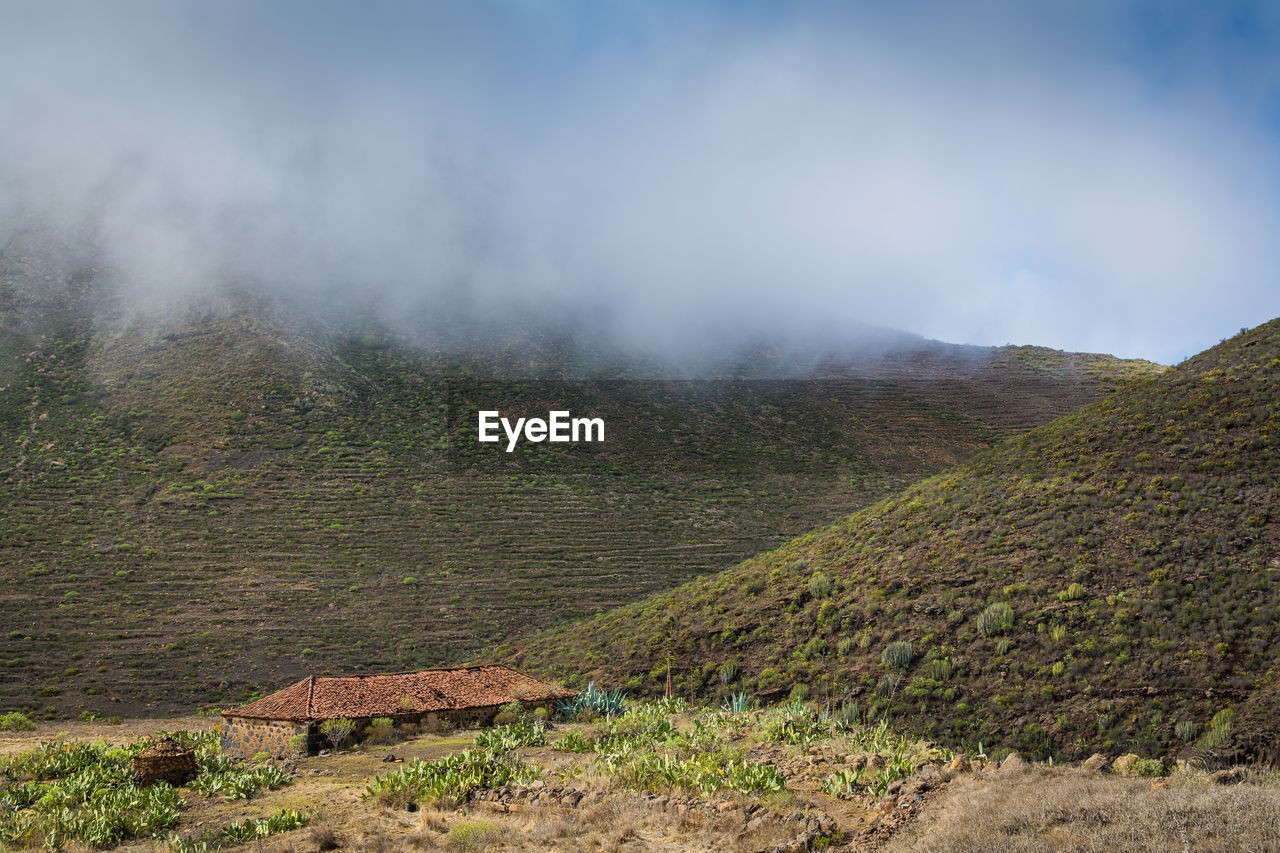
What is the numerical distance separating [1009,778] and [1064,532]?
1368 centimetres

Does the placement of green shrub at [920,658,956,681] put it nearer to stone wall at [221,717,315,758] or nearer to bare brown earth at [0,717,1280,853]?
bare brown earth at [0,717,1280,853]

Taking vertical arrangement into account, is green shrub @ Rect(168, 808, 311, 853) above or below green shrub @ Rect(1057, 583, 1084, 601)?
below

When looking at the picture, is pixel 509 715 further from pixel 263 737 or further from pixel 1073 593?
pixel 1073 593

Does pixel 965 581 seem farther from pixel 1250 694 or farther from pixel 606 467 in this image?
pixel 606 467

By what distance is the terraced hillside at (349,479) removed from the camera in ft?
112

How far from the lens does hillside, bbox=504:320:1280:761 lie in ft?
49.6

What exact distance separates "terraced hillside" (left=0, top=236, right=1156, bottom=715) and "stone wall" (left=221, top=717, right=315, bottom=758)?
1223 cm

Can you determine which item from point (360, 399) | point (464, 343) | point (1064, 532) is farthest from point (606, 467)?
point (1064, 532)

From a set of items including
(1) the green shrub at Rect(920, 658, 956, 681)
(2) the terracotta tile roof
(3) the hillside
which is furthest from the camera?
(2) the terracotta tile roof

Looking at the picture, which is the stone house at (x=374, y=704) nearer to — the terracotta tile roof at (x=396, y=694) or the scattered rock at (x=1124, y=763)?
the terracotta tile roof at (x=396, y=694)

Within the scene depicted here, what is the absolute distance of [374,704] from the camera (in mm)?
19844

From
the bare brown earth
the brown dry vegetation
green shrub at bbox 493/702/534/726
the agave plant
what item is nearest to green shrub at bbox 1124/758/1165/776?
the bare brown earth

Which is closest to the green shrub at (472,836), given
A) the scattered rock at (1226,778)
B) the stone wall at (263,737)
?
the scattered rock at (1226,778)

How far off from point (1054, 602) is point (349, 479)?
1511 inches
